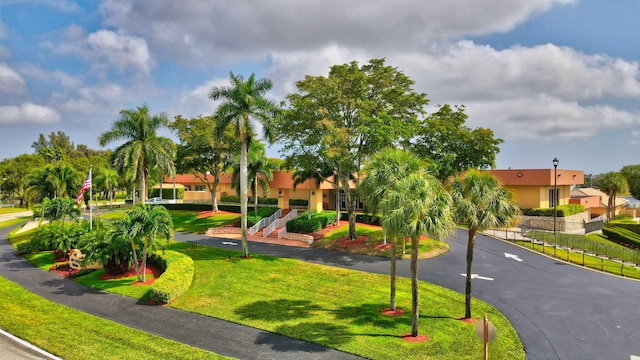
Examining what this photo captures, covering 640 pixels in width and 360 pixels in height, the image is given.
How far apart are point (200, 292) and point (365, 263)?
1226 cm

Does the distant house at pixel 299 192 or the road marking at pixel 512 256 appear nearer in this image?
the road marking at pixel 512 256

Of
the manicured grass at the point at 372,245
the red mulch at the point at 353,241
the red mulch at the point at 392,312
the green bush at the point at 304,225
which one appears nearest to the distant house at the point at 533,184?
the manicured grass at the point at 372,245

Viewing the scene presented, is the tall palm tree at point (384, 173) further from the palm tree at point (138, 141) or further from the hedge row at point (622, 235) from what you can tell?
the hedge row at point (622, 235)

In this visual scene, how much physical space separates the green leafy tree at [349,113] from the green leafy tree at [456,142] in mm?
5939

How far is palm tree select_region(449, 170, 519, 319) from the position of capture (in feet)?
55.5

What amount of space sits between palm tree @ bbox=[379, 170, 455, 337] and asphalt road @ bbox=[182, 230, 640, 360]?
556cm

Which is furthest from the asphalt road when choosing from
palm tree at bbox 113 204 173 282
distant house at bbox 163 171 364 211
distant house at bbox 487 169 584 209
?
distant house at bbox 163 171 364 211

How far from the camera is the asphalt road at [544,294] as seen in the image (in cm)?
1574

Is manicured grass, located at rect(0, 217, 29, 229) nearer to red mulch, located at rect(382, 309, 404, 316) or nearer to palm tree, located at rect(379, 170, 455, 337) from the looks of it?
red mulch, located at rect(382, 309, 404, 316)

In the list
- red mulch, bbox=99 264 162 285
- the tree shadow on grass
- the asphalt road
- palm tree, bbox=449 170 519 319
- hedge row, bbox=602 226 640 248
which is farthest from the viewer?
hedge row, bbox=602 226 640 248

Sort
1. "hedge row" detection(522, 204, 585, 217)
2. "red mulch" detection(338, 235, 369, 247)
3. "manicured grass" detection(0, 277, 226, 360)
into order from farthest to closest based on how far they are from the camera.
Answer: "hedge row" detection(522, 204, 585, 217)
"red mulch" detection(338, 235, 369, 247)
"manicured grass" detection(0, 277, 226, 360)

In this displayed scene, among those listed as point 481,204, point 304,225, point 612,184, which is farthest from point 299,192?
point 612,184

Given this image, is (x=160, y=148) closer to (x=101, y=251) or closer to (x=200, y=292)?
(x=101, y=251)

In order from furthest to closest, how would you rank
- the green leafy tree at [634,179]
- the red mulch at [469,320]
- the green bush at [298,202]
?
1. the green leafy tree at [634,179]
2. the green bush at [298,202]
3. the red mulch at [469,320]
